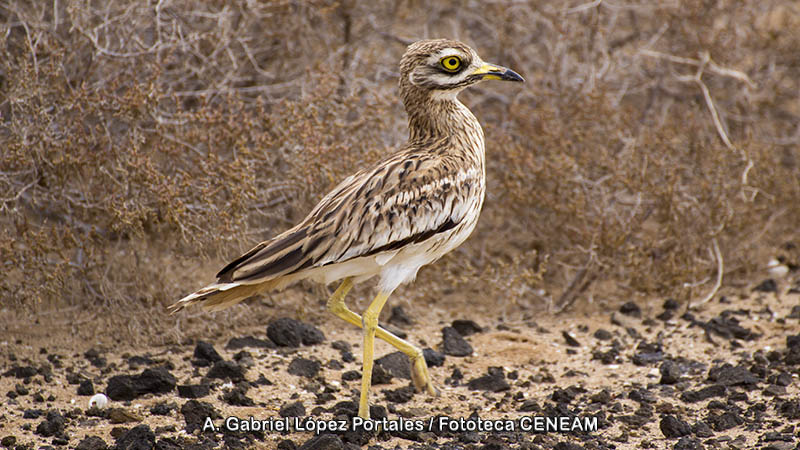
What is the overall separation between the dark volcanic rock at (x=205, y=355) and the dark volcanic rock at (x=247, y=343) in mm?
200

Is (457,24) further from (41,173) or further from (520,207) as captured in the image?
(41,173)

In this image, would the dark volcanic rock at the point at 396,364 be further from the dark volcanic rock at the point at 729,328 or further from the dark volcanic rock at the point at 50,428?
the dark volcanic rock at the point at 729,328

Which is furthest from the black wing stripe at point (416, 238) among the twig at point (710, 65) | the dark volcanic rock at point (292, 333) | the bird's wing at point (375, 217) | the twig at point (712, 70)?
the twig at point (710, 65)

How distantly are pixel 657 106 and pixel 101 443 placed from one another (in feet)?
15.9

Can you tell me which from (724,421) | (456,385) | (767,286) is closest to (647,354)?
(724,421)

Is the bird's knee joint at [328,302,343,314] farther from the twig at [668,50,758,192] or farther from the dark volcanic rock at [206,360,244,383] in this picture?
the twig at [668,50,758,192]

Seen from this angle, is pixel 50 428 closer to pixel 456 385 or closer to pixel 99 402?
pixel 99 402

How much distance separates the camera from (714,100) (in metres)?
7.23

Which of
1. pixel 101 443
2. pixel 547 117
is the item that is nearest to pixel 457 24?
pixel 547 117

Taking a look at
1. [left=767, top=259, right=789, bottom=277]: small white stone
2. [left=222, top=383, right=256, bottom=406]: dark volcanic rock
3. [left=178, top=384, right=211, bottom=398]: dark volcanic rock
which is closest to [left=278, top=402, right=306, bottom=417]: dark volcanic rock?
[left=222, top=383, right=256, bottom=406]: dark volcanic rock

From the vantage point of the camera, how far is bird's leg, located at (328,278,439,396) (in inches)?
181

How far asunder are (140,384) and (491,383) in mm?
1732

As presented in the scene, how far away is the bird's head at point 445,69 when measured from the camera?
14.6ft

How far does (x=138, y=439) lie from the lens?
12.9ft
